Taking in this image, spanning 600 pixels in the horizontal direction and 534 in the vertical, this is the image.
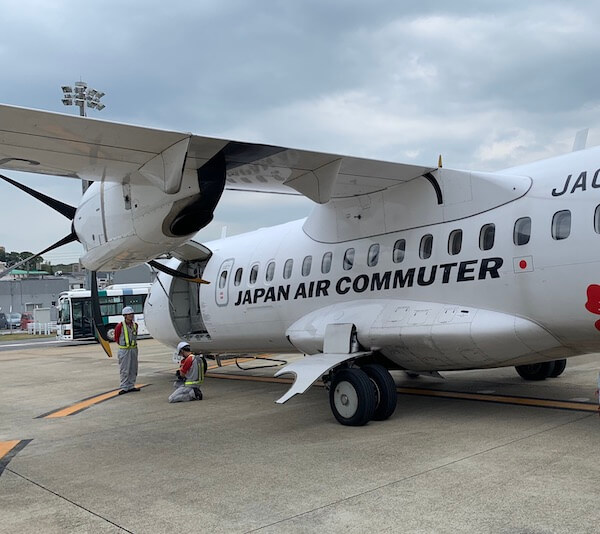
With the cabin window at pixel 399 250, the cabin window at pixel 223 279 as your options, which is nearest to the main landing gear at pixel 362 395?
the cabin window at pixel 399 250

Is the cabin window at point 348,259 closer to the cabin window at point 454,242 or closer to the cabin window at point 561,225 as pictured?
the cabin window at point 454,242

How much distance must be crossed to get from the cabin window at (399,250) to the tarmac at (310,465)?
7.58 ft

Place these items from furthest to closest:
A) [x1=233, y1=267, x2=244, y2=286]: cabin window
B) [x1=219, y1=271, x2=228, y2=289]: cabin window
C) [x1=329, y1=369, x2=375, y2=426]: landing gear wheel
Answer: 1. [x1=219, y1=271, x2=228, y2=289]: cabin window
2. [x1=233, y1=267, x2=244, y2=286]: cabin window
3. [x1=329, y1=369, x2=375, y2=426]: landing gear wheel

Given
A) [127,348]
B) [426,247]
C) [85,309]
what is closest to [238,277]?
[127,348]

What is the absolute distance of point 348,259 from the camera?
9.91 meters

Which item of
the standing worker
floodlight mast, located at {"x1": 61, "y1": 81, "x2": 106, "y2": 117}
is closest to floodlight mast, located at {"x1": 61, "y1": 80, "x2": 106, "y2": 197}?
floodlight mast, located at {"x1": 61, "y1": 81, "x2": 106, "y2": 117}

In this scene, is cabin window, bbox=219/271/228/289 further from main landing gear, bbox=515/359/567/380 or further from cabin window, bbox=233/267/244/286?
main landing gear, bbox=515/359/567/380

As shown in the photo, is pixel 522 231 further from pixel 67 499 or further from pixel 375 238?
pixel 67 499

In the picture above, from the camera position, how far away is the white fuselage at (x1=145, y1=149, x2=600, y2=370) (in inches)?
287

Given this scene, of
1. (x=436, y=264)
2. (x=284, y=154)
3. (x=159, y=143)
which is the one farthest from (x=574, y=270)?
(x=159, y=143)

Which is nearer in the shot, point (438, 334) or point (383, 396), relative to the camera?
point (438, 334)

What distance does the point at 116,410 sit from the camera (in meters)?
10.9

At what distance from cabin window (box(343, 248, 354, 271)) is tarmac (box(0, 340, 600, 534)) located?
7.64 ft

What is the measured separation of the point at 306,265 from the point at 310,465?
4758mm
